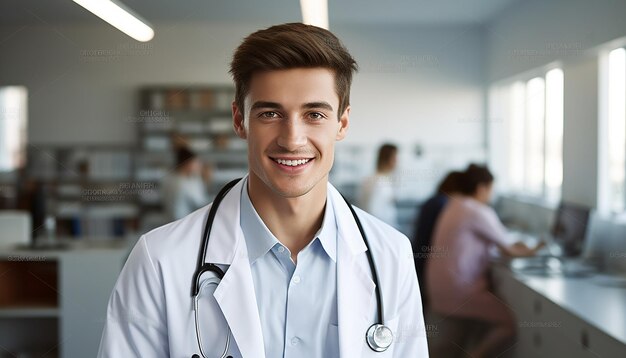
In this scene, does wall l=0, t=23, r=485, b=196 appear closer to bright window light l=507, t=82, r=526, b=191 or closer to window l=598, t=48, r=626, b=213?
bright window light l=507, t=82, r=526, b=191

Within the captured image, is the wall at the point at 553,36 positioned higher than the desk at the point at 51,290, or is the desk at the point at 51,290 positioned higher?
the wall at the point at 553,36

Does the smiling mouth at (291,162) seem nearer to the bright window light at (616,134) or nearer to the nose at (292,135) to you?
the nose at (292,135)

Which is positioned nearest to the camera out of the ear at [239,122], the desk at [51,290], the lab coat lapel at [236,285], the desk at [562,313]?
the lab coat lapel at [236,285]

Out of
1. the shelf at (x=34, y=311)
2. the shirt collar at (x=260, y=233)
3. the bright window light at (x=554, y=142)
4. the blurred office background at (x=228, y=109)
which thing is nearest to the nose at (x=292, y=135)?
the shirt collar at (x=260, y=233)

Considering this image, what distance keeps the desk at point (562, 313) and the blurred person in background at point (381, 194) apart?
38 cm

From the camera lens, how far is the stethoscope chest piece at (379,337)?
1.02m

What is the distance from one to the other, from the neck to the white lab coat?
0.04 metres

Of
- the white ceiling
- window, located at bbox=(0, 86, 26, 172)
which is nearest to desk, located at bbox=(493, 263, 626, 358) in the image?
the white ceiling

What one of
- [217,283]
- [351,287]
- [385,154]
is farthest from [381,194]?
[217,283]

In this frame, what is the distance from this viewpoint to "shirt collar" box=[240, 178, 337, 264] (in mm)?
1038

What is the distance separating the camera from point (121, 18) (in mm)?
1929

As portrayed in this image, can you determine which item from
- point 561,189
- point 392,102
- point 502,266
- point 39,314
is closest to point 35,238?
point 39,314

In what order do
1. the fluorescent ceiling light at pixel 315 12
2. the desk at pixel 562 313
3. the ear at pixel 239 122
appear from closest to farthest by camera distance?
the ear at pixel 239 122
the desk at pixel 562 313
the fluorescent ceiling light at pixel 315 12

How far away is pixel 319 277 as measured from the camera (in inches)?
41.7
